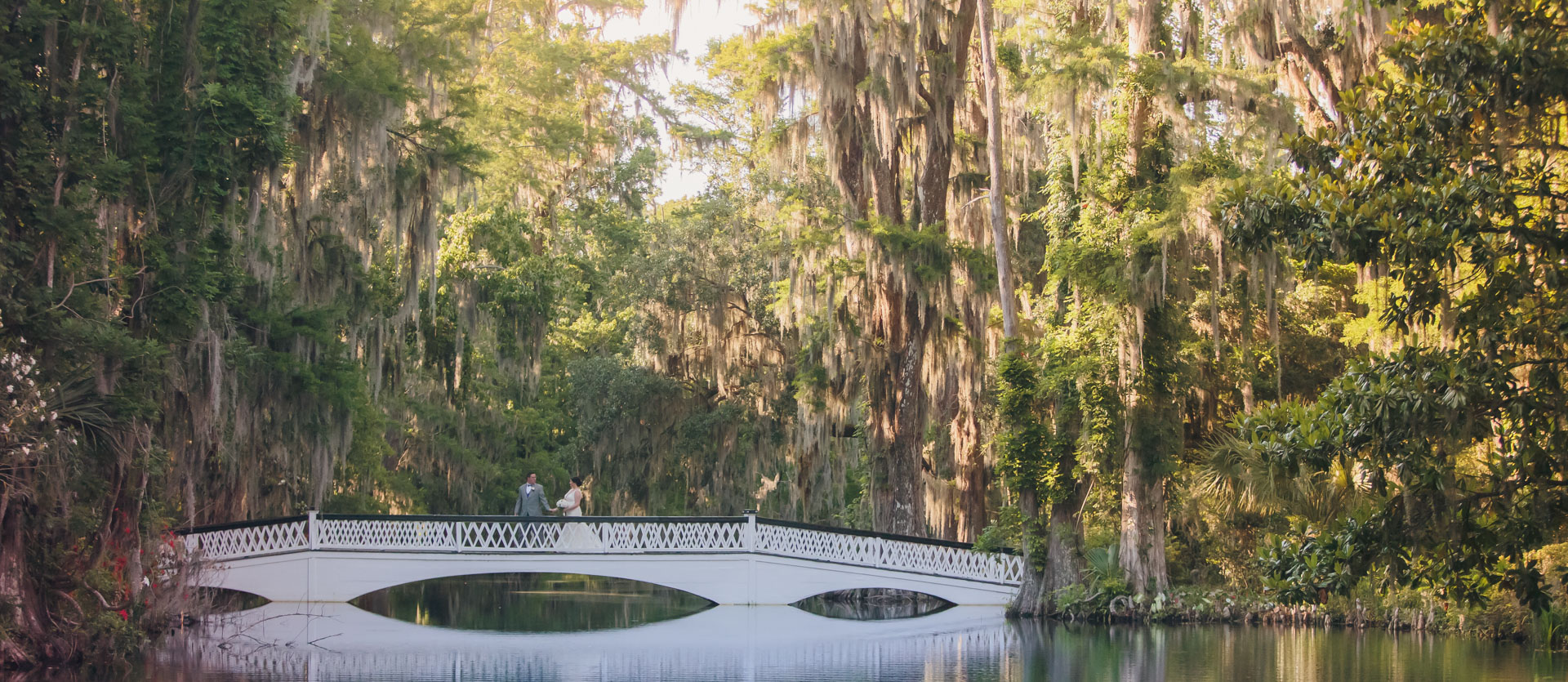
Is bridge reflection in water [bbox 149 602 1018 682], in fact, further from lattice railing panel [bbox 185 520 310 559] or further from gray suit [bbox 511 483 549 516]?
gray suit [bbox 511 483 549 516]

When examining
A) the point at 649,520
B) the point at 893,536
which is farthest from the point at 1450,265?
the point at 649,520

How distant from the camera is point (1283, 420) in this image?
29.5ft

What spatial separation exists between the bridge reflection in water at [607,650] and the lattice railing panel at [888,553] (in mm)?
1690

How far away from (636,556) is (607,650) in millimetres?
7291

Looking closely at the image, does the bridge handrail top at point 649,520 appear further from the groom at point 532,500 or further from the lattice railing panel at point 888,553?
the groom at point 532,500

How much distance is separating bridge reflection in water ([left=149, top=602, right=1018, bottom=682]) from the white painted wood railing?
5.85 feet

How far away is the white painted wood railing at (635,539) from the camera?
21031 millimetres

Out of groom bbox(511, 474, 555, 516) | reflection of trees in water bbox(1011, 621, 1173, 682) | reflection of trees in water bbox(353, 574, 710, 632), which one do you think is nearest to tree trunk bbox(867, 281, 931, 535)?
reflection of trees in water bbox(353, 574, 710, 632)

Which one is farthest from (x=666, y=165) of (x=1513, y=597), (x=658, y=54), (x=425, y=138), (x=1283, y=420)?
(x=1283, y=420)

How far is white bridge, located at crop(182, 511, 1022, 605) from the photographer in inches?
828

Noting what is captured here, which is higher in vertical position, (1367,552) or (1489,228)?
(1489,228)

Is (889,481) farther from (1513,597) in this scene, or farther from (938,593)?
(1513,597)

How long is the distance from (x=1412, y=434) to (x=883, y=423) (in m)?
15.2

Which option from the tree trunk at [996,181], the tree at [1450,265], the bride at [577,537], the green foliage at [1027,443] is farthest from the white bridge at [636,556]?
the tree at [1450,265]
